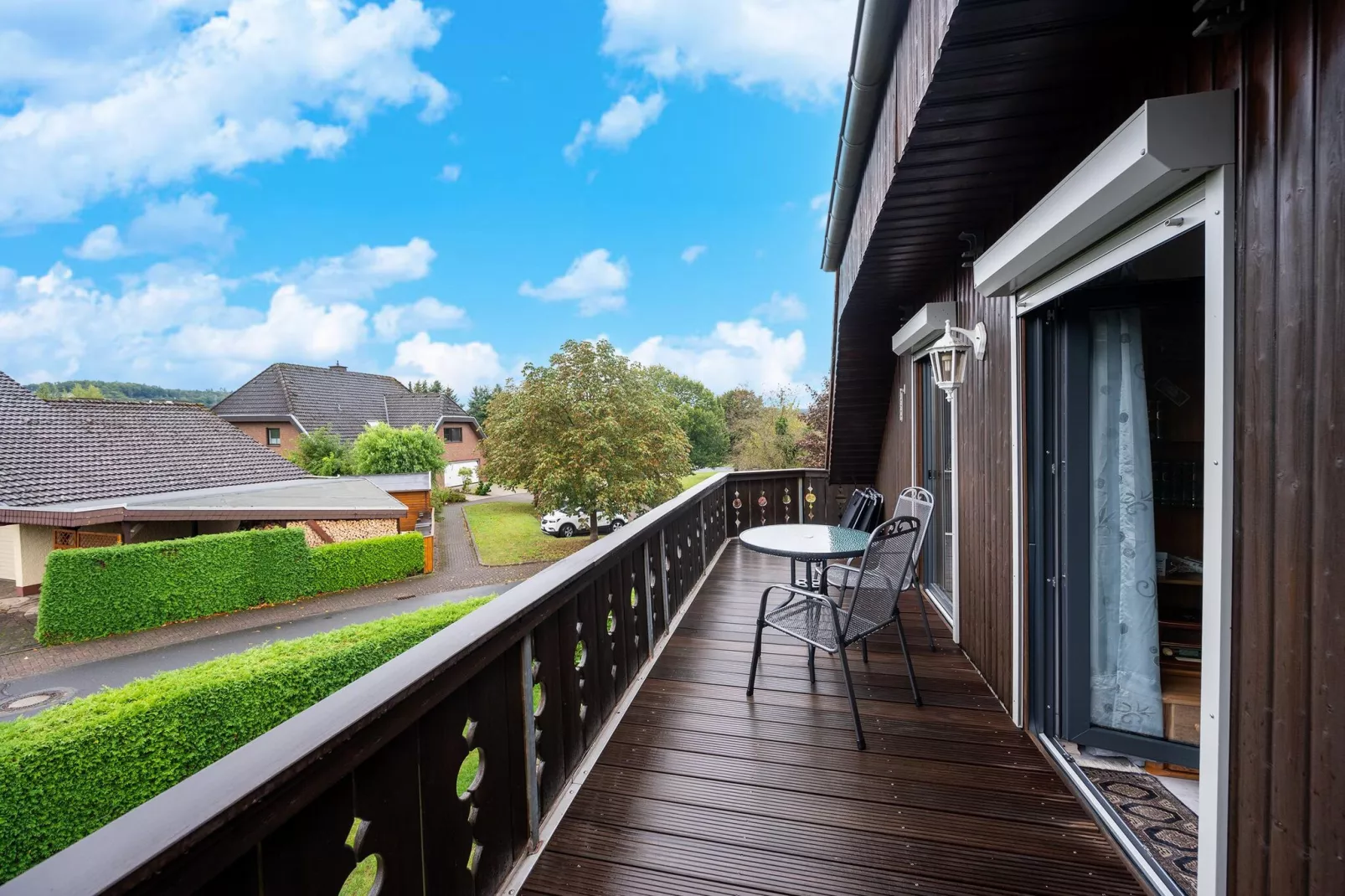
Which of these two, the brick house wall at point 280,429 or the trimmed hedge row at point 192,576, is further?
the brick house wall at point 280,429

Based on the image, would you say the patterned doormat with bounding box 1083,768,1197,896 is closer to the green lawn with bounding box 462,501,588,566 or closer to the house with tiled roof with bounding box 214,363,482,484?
the green lawn with bounding box 462,501,588,566

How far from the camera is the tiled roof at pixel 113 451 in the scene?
11.6 m

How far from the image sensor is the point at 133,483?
1255 centimetres

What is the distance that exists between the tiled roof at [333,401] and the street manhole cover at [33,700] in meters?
20.1

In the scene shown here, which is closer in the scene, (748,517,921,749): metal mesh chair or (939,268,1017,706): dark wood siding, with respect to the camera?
(748,517,921,749): metal mesh chair

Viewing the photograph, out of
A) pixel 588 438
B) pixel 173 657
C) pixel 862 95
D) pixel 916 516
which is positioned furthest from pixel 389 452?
pixel 862 95

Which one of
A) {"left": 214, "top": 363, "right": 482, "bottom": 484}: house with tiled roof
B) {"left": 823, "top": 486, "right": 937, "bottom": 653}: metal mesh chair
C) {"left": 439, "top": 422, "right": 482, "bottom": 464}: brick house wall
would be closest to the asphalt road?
{"left": 823, "top": 486, "right": 937, "bottom": 653}: metal mesh chair

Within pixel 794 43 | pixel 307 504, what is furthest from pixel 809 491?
pixel 307 504

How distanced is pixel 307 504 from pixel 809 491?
374 inches

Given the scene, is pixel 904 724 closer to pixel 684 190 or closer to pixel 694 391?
pixel 684 190

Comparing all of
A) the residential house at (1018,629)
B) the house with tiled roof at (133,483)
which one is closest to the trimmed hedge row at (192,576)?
the house with tiled roof at (133,483)

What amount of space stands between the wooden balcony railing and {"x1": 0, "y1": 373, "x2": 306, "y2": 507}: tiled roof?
13418 mm

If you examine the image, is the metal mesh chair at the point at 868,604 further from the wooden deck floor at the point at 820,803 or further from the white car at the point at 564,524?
the white car at the point at 564,524

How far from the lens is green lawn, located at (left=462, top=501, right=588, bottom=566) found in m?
13.6
